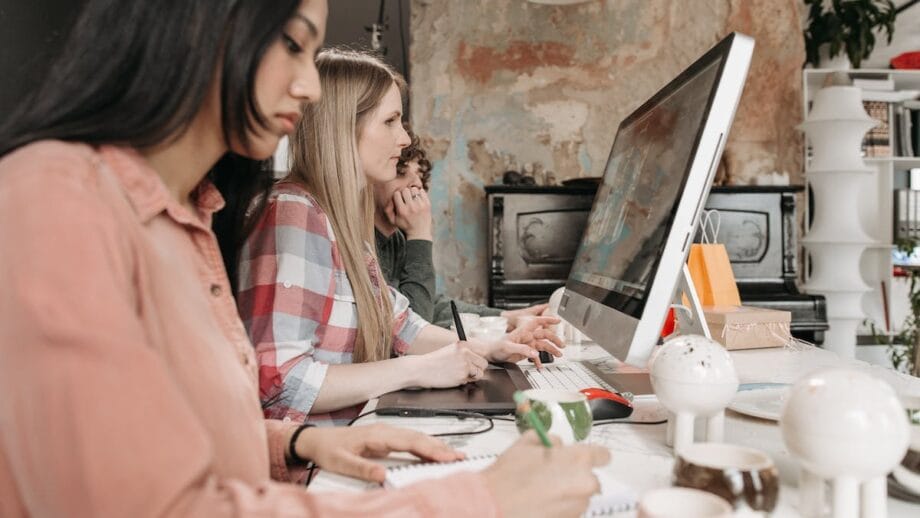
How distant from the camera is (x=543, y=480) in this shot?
57cm

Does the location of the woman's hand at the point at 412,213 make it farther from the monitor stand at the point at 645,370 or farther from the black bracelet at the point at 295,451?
the black bracelet at the point at 295,451

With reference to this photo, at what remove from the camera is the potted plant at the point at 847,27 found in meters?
4.44

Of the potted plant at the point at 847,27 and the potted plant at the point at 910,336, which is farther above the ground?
the potted plant at the point at 847,27

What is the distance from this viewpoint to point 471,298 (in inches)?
164

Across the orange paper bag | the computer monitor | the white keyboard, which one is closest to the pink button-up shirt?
the computer monitor

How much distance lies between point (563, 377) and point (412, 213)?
3.92ft

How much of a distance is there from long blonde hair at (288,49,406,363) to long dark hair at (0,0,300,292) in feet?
2.44

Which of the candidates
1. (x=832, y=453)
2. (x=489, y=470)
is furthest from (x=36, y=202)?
(x=832, y=453)

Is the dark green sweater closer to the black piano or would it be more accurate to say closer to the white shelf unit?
the black piano

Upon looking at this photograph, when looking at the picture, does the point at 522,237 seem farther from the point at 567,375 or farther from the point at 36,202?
the point at 36,202

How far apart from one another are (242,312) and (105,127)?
0.62m

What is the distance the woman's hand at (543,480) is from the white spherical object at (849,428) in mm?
175

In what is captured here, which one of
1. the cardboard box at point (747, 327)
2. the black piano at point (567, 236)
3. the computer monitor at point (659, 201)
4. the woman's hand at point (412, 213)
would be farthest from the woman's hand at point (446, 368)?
the black piano at point (567, 236)

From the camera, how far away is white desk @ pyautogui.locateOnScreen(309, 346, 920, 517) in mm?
717
